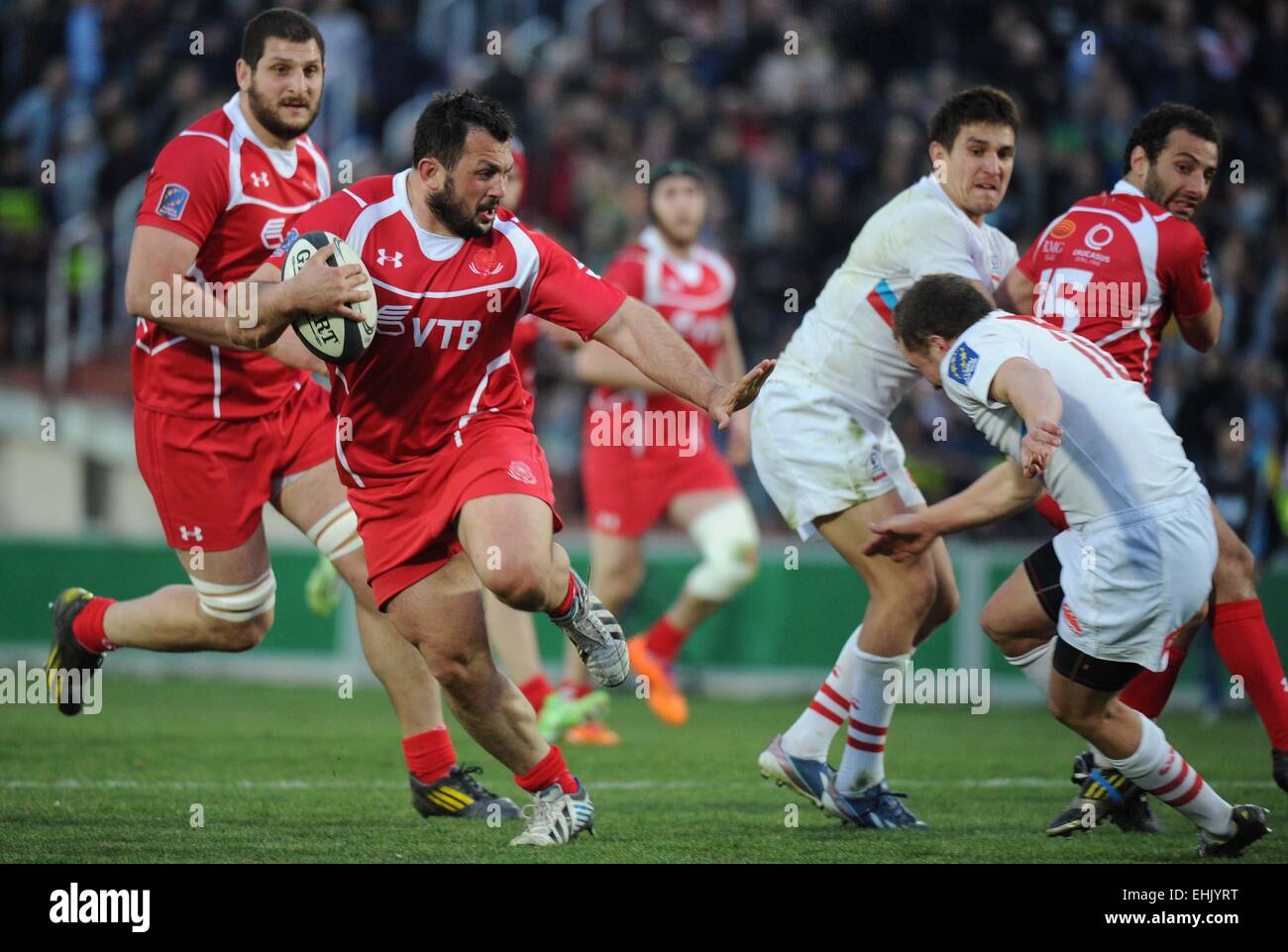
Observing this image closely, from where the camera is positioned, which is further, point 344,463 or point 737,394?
point 344,463

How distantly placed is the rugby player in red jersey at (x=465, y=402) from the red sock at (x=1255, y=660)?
7.58 ft

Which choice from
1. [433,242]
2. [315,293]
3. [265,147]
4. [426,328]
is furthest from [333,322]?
[265,147]

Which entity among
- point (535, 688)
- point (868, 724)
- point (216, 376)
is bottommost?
point (535, 688)

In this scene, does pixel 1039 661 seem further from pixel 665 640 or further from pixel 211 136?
pixel 665 640

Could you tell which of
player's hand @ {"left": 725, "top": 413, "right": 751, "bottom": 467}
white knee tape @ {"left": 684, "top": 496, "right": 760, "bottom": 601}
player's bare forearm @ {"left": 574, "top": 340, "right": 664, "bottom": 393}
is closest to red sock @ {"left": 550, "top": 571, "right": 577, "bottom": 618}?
player's bare forearm @ {"left": 574, "top": 340, "right": 664, "bottom": 393}

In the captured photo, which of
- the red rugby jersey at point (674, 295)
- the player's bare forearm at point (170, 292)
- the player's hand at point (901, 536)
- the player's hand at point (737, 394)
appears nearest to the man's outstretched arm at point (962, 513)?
the player's hand at point (901, 536)

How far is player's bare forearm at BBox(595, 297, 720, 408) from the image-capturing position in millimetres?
5617

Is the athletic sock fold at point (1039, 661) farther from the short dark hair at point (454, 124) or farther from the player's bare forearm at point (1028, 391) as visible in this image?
the short dark hair at point (454, 124)

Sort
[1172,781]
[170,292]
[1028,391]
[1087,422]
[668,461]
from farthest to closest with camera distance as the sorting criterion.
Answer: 1. [668,461]
2. [170,292]
3. [1172,781]
4. [1087,422]
5. [1028,391]

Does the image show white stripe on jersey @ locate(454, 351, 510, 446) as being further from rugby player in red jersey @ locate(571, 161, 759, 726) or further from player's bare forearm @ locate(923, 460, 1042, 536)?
rugby player in red jersey @ locate(571, 161, 759, 726)

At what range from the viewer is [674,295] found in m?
10.2

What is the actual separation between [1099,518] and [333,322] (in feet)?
8.35

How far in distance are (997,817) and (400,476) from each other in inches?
108
